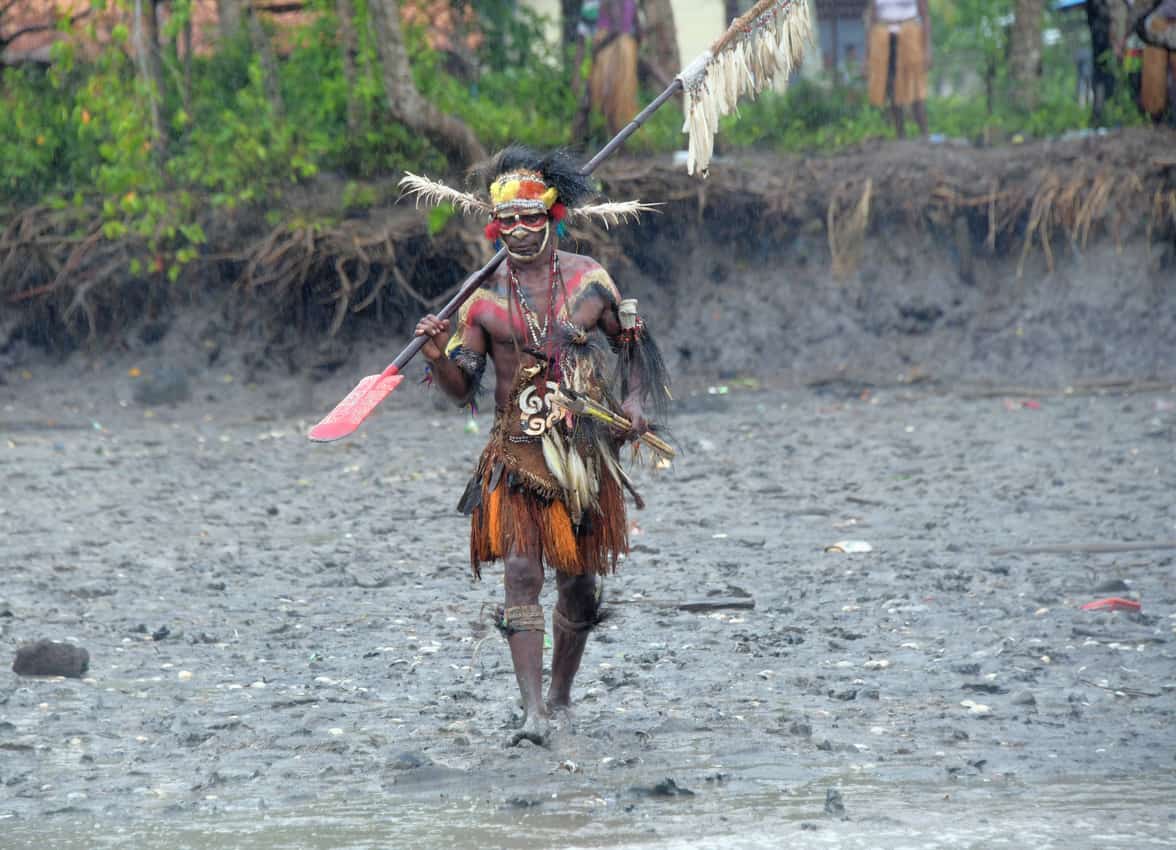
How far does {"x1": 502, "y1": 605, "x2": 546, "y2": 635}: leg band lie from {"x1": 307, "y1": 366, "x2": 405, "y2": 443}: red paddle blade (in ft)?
2.54

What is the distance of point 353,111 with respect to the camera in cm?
1533

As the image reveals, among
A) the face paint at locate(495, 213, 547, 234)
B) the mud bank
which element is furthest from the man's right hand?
the mud bank

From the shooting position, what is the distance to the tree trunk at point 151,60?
1391cm

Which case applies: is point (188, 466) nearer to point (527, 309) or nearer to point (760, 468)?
point (760, 468)

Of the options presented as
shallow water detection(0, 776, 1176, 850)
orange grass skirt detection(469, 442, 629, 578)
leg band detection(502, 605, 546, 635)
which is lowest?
shallow water detection(0, 776, 1176, 850)

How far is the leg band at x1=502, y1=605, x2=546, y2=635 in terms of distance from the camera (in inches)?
210

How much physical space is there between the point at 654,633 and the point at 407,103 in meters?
8.66

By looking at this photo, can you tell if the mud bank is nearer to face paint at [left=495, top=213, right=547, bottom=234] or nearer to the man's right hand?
face paint at [left=495, top=213, right=547, bottom=234]

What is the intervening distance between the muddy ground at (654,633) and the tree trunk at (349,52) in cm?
255

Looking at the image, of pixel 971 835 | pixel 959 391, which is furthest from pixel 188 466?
pixel 971 835

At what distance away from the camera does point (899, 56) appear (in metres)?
15.9

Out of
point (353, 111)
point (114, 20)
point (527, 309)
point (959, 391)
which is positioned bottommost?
point (959, 391)

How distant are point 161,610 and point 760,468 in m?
4.89

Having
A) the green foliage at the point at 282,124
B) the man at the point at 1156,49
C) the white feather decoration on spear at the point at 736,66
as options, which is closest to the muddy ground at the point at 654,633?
the white feather decoration on spear at the point at 736,66
